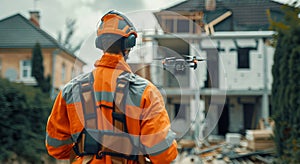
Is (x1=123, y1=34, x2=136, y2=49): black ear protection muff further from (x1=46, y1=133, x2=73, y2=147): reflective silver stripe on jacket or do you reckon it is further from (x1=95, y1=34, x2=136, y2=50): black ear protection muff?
(x1=46, y1=133, x2=73, y2=147): reflective silver stripe on jacket

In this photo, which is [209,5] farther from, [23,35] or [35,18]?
[35,18]

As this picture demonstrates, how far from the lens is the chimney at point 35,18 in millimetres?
22938

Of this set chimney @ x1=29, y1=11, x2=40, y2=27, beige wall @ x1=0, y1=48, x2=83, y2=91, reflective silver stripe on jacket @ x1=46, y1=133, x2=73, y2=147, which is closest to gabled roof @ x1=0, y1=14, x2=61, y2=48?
beige wall @ x1=0, y1=48, x2=83, y2=91

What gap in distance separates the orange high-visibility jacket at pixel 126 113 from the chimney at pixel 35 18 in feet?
71.4

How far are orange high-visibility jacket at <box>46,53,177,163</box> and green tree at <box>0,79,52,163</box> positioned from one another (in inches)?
183

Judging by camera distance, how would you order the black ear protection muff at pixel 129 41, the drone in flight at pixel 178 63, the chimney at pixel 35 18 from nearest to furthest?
the drone in flight at pixel 178 63 < the black ear protection muff at pixel 129 41 < the chimney at pixel 35 18

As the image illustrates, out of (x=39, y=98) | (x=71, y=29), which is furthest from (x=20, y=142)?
(x=71, y=29)

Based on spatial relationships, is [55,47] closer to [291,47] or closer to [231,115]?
[231,115]

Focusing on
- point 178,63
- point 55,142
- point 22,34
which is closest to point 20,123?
point 55,142

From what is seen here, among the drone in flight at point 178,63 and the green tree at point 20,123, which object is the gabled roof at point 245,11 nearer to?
the green tree at point 20,123

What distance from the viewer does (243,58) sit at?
1808 centimetres

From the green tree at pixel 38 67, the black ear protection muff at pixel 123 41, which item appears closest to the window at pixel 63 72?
the green tree at pixel 38 67

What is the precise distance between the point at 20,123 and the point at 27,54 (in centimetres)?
1414

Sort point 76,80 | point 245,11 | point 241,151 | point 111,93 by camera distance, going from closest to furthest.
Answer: point 111,93 → point 76,80 → point 241,151 → point 245,11
